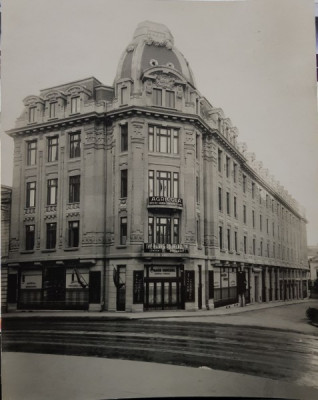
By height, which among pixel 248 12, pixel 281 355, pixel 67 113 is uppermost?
pixel 248 12

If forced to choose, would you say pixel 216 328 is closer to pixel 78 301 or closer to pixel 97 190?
pixel 78 301

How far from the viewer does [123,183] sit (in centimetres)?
549

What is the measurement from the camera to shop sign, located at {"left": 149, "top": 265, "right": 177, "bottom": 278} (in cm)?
534

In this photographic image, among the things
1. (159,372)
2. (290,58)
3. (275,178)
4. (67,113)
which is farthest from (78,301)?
(290,58)

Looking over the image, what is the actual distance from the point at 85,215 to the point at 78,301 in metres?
1.16

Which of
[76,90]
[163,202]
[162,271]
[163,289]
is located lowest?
[163,289]

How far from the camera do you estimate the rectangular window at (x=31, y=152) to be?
17.5 ft

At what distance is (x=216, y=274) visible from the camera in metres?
5.62

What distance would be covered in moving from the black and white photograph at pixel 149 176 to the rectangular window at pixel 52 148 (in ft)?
0.14

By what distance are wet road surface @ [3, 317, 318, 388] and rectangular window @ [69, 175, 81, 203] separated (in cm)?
161

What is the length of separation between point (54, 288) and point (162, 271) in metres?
1.49

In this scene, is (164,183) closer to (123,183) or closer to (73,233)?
(123,183)

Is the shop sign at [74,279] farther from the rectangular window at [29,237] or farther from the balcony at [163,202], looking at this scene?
the balcony at [163,202]

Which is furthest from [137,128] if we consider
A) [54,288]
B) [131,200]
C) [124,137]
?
[54,288]
